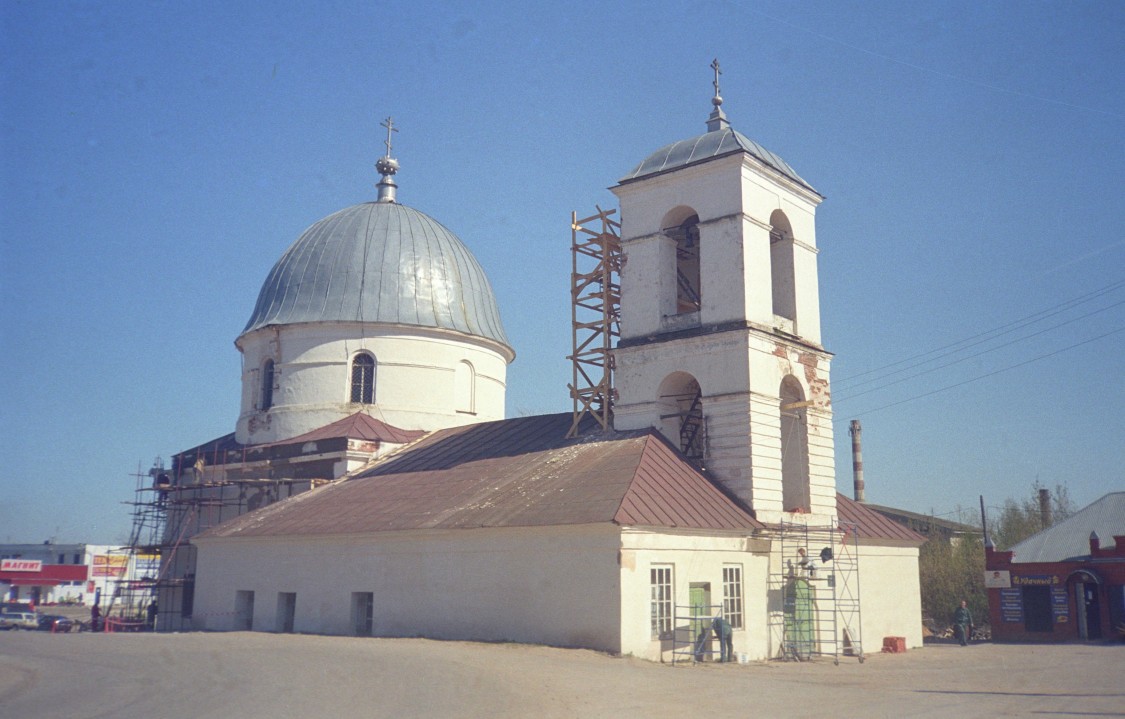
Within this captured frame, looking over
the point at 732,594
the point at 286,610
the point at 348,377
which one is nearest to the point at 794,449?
the point at 732,594

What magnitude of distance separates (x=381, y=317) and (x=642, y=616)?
17718 millimetres

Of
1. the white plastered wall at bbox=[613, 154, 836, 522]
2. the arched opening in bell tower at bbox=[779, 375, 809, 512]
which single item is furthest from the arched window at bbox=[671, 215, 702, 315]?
the arched opening in bell tower at bbox=[779, 375, 809, 512]

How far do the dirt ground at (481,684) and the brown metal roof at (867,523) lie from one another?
4305 millimetres

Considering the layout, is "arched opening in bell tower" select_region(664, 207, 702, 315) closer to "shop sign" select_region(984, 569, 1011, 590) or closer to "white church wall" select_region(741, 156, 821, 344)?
"white church wall" select_region(741, 156, 821, 344)

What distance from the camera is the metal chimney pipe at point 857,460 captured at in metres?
44.8

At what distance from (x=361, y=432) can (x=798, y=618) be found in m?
14.7

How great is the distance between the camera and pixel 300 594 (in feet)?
82.5

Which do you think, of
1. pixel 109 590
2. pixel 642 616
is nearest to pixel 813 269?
pixel 642 616

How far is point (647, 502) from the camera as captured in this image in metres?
20.1

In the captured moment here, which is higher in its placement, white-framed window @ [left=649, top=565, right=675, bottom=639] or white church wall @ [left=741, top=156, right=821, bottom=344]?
white church wall @ [left=741, top=156, right=821, bottom=344]

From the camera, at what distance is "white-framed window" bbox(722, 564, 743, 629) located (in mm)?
21188

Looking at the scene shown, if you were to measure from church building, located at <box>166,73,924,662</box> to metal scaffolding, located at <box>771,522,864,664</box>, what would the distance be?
2.7 inches

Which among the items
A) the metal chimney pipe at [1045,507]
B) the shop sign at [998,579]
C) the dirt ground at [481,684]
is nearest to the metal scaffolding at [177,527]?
the dirt ground at [481,684]

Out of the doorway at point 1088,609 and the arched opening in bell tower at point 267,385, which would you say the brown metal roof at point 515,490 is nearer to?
the arched opening in bell tower at point 267,385
